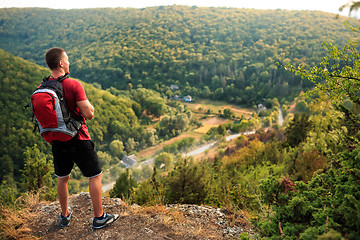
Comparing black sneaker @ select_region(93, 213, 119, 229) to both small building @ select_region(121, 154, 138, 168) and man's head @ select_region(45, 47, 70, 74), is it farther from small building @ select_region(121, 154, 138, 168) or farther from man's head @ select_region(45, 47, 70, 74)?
small building @ select_region(121, 154, 138, 168)

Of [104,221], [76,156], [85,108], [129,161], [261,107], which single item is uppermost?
[85,108]

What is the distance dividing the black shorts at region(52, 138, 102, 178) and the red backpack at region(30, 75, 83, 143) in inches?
5.9

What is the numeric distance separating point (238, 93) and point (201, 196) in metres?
70.2

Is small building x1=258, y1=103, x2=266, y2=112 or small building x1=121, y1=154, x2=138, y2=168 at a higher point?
small building x1=258, y1=103, x2=266, y2=112

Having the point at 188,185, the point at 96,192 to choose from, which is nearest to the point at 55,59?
the point at 96,192

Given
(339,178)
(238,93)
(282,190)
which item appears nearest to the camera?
(339,178)

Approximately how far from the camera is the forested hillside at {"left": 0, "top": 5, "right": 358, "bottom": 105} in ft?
246

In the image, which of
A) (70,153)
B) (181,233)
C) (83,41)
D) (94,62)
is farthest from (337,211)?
(83,41)

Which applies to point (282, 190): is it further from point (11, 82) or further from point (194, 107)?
point (194, 107)

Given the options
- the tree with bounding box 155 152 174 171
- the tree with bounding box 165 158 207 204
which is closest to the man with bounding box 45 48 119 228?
the tree with bounding box 165 158 207 204

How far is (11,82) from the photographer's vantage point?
40.8 m

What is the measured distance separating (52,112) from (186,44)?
108 m

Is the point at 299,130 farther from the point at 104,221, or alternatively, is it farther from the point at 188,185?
the point at 104,221

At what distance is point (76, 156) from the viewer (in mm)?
2582
